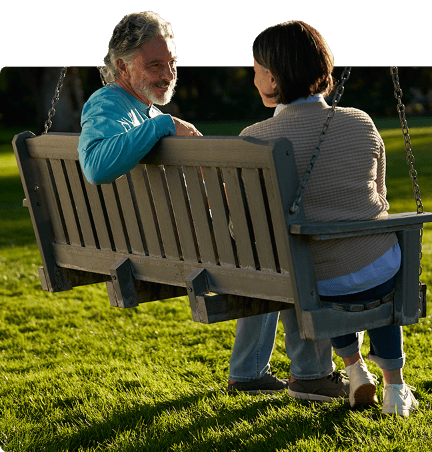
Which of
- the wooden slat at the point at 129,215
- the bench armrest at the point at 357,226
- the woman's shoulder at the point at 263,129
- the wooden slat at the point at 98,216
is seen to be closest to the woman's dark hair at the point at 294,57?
the woman's shoulder at the point at 263,129

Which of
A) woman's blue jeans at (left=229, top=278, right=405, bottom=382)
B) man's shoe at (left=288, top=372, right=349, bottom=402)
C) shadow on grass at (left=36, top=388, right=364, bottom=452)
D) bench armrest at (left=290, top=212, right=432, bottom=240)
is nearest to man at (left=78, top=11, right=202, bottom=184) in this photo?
bench armrest at (left=290, top=212, right=432, bottom=240)

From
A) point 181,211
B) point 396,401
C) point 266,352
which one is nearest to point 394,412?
point 396,401

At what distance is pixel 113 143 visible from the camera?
10.9 ft

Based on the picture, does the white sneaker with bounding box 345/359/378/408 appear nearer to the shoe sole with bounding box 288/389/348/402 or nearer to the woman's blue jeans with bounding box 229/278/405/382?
the woman's blue jeans with bounding box 229/278/405/382

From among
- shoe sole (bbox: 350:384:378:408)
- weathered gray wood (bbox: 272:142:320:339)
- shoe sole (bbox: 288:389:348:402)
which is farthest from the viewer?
shoe sole (bbox: 288:389:348:402)

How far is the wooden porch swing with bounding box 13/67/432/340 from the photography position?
315 cm

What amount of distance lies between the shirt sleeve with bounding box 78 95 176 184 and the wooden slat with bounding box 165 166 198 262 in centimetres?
18

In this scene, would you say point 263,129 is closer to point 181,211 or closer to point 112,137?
point 181,211

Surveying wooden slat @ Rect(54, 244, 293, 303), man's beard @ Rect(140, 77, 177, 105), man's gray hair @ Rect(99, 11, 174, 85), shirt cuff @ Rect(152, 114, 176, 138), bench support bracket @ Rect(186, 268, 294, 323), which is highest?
man's gray hair @ Rect(99, 11, 174, 85)

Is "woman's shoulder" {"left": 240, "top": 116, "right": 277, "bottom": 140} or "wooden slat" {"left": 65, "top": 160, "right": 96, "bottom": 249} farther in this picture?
"wooden slat" {"left": 65, "top": 160, "right": 96, "bottom": 249}

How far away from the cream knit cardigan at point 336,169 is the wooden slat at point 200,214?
11.5 inches

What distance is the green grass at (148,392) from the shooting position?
3973 millimetres

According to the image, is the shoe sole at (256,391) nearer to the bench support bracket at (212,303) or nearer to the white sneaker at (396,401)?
the white sneaker at (396,401)

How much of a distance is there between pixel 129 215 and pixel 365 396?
5.57 feet
